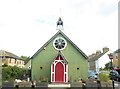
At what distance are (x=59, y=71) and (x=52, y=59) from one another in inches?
87.8

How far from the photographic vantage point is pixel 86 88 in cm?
2714

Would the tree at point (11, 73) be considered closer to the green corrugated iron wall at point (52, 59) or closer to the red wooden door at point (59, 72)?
the green corrugated iron wall at point (52, 59)

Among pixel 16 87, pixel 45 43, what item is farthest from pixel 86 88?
pixel 45 43

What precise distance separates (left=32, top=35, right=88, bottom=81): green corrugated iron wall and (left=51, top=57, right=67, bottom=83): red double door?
0.98 meters

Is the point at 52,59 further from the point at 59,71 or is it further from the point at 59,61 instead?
the point at 59,71

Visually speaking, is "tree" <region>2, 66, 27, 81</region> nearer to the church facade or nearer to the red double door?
the church facade

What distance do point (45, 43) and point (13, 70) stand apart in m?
11.3

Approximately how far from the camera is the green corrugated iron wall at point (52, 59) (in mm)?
38031

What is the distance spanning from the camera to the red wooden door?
37031mm

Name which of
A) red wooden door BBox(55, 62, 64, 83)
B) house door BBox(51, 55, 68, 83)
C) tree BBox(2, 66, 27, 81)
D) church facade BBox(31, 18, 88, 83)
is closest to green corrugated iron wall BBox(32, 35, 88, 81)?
church facade BBox(31, 18, 88, 83)

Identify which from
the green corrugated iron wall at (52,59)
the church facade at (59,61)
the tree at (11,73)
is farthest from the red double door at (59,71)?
the tree at (11,73)

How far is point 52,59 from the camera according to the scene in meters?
38.1

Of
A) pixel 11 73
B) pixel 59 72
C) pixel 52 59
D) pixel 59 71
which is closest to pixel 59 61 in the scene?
pixel 52 59

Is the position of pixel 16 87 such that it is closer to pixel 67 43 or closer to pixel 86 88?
pixel 86 88
